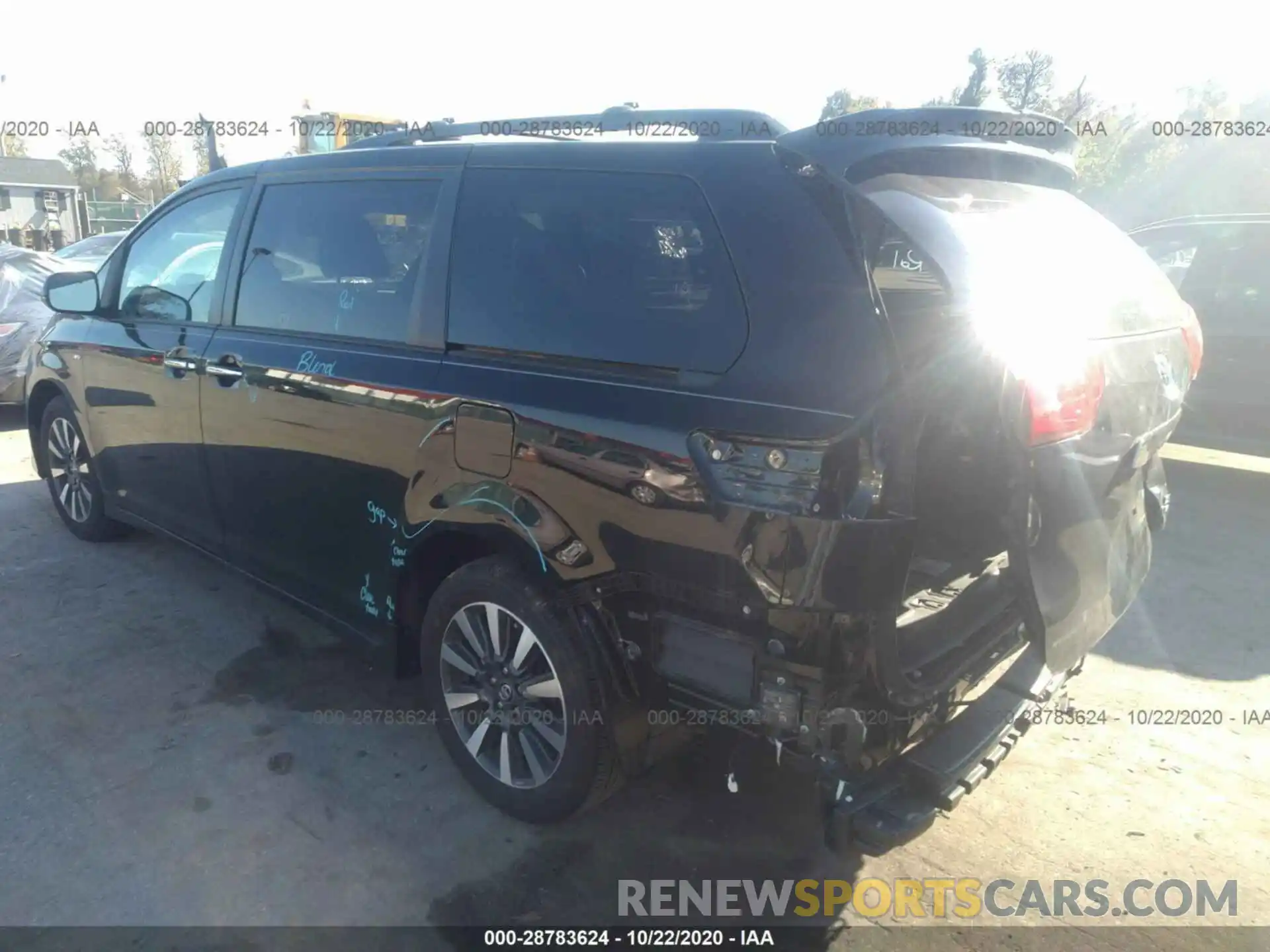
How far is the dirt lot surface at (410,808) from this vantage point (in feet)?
8.37

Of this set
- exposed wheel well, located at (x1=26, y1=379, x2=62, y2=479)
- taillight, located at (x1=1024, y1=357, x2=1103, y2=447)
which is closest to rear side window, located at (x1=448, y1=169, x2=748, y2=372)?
taillight, located at (x1=1024, y1=357, x2=1103, y2=447)

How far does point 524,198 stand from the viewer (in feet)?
8.78

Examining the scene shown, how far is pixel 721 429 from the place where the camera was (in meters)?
2.12

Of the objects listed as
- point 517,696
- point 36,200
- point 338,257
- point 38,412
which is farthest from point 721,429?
point 36,200

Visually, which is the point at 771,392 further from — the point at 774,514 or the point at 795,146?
the point at 795,146

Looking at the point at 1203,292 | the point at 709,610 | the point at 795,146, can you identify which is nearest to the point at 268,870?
the point at 709,610

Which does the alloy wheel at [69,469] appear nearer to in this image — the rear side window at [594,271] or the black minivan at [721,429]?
the black minivan at [721,429]

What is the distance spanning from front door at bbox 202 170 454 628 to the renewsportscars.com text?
1320 millimetres

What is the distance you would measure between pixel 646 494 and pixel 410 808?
1.46 meters

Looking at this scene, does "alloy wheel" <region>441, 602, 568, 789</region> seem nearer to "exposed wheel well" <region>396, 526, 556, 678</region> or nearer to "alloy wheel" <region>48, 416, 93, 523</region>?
"exposed wheel well" <region>396, 526, 556, 678</region>

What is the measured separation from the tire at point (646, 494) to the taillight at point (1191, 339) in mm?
1927

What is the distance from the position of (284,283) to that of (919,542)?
2.49m

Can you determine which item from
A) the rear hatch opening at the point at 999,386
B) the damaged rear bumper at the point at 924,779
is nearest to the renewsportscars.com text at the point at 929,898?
the damaged rear bumper at the point at 924,779

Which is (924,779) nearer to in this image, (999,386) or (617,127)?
(999,386)
